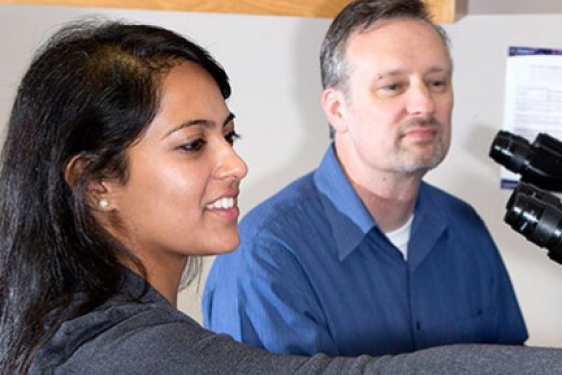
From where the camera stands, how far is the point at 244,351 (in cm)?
82

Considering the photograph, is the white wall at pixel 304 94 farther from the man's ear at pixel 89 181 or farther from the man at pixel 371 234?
the man's ear at pixel 89 181

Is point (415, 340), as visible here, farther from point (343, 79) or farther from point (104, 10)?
point (104, 10)

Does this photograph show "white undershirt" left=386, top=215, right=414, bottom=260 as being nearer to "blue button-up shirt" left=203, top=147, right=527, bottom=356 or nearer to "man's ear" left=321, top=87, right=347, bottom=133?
"blue button-up shirt" left=203, top=147, right=527, bottom=356

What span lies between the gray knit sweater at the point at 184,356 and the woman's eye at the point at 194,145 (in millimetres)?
157

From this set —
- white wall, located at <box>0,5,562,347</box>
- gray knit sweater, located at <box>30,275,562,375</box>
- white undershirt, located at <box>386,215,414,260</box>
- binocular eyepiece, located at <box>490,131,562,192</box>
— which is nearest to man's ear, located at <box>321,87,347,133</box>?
white undershirt, located at <box>386,215,414,260</box>

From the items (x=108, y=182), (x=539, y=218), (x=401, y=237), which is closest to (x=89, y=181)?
(x=108, y=182)

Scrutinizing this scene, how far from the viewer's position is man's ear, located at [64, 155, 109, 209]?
95 cm

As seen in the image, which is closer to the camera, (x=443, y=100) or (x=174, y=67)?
(x=174, y=67)

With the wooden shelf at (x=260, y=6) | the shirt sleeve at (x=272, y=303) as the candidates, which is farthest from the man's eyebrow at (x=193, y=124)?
the wooden shelf at (x=260, y=6)

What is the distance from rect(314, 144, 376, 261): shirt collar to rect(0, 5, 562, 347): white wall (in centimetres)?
57

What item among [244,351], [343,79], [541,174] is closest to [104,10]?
[343,79]

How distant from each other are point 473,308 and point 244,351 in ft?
2.77

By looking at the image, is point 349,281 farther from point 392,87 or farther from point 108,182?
point 108,182

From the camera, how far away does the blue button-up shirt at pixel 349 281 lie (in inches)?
55.5
